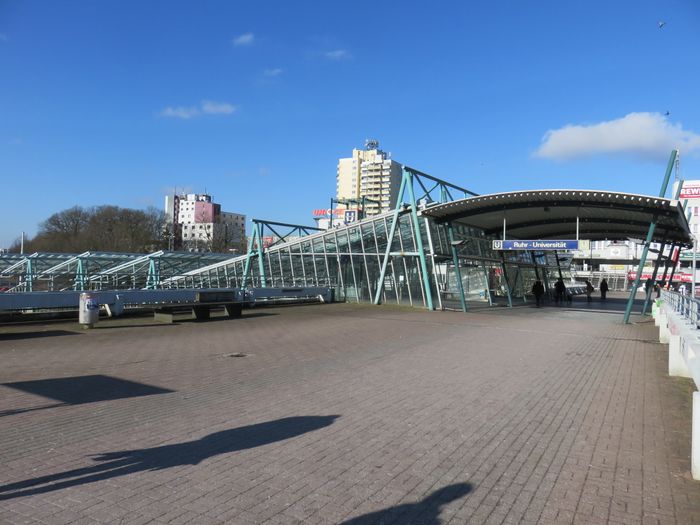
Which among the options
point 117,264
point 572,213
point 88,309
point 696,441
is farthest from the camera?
point 117,264

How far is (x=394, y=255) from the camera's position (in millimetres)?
28953

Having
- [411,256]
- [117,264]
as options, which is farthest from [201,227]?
[411,256]

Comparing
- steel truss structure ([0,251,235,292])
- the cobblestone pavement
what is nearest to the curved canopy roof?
the cobblestone pavement

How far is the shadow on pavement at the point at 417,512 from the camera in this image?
3.99 metres

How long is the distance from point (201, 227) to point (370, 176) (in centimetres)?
3696

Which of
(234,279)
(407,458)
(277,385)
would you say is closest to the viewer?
(407,458)

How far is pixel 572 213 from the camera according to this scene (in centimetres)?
2669

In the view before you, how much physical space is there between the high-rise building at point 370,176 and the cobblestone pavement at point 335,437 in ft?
292

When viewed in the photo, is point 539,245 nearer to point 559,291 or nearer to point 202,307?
point 202,307

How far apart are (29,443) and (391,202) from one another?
9689cm

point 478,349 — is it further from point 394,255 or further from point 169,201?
point 169,201

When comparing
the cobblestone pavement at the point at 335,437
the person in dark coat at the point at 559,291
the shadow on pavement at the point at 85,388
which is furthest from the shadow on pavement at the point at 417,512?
the person in dark coat at the point at 559,291

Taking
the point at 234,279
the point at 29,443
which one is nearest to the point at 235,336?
the point at 29,443

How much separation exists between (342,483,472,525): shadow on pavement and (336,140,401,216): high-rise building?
94851 millimetres
